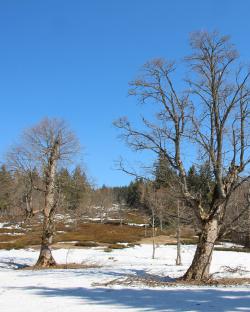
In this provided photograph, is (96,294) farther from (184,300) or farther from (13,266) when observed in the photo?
(13,266)

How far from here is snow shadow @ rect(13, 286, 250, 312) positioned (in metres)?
9.40

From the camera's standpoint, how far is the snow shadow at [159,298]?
370 inches

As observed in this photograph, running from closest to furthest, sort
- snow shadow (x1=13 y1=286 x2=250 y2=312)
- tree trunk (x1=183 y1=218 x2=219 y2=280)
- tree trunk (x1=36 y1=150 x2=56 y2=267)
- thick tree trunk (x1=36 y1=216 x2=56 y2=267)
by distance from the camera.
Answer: snow shadow (x1=13 y1=286 x2=250 y2=312) → tree trunk (x1=183 y1=218 x2=219 y2=280) → thick tree trunk (x1=36 y1=216 x2=56 y2=267) → tree trunk (x1=36 y1=150 x2=56 y2=267)

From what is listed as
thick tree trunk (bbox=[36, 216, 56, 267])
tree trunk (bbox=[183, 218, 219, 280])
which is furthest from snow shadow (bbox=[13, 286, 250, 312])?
thick tree trunk (bbox=[36, 216, 56, 267])

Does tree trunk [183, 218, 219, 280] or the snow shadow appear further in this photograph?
tree trunk [183, 218, 219, 280]

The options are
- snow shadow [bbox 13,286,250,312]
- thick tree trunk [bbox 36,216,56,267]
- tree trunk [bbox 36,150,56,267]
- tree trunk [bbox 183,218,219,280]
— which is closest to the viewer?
snow shadow [bbox 13,286,250,312]

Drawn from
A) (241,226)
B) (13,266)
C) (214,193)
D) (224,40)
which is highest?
(224,40)

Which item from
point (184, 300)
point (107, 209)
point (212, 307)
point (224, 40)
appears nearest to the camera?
point (212, 307)

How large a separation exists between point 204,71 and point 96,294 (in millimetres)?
9956

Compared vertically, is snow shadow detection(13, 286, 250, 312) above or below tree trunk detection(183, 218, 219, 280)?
below

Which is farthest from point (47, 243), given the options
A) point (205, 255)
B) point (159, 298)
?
point (159, 298)

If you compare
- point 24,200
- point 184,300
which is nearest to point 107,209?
point 24,200

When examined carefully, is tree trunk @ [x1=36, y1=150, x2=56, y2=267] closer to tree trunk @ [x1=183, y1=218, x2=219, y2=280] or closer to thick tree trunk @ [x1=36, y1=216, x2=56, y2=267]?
thick tree trunk @ [x1=36, y1=216, x2=56, y2=267]

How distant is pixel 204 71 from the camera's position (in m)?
17.7
